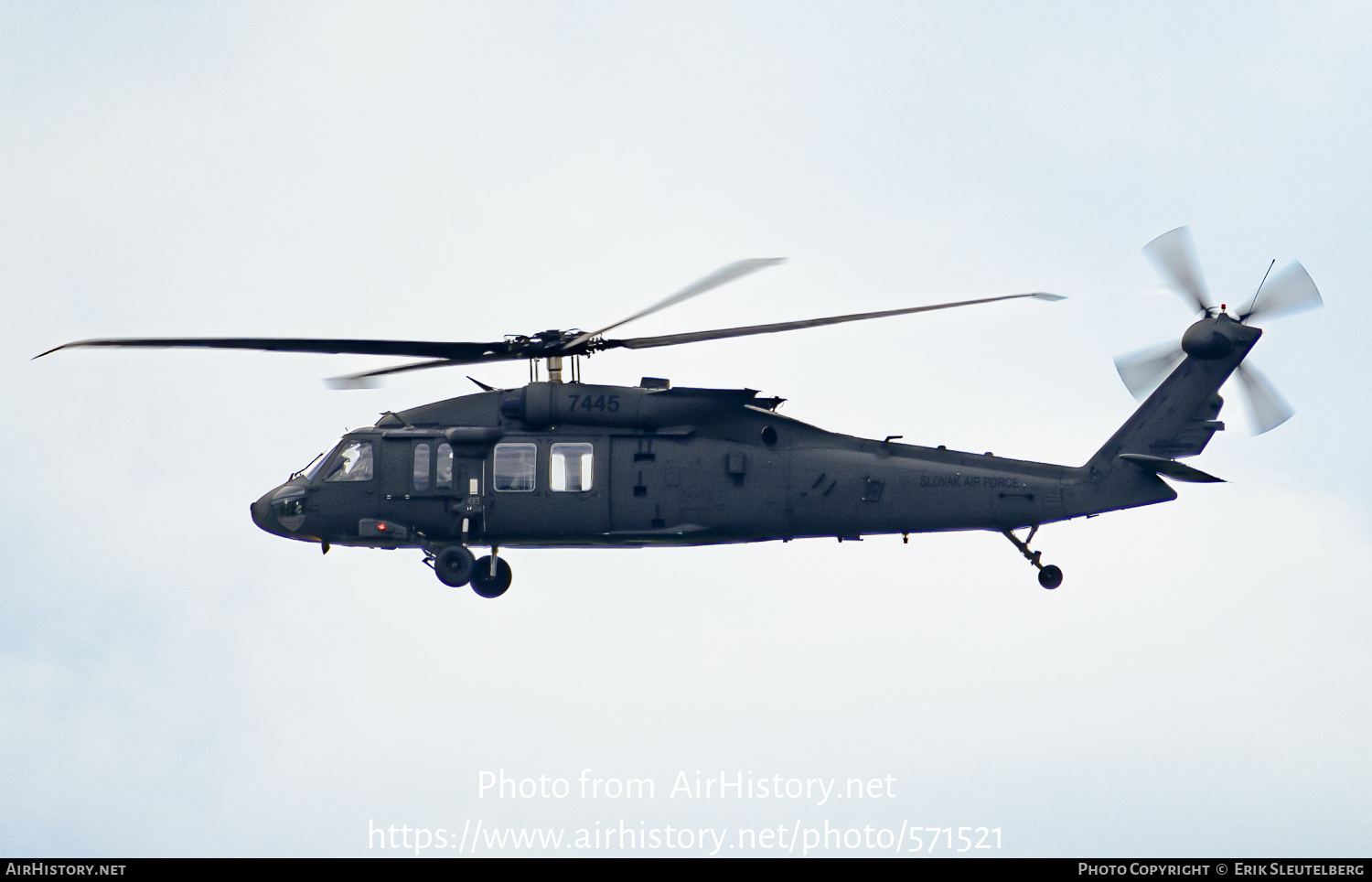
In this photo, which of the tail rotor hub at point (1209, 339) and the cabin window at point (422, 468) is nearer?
the tail rotor hub at point (1209, 339)

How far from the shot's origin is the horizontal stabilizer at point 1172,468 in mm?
29661

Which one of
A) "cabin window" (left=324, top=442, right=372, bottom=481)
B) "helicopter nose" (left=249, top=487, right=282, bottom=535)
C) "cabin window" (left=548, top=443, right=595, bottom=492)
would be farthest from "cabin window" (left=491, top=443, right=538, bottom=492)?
"helicopter nose" (left=249, top=487, right=282, bottom=535)

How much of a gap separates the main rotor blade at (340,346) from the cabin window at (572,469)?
7.31 feet

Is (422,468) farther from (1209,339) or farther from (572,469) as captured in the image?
(1209,339)

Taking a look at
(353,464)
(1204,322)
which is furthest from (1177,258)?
(353,464)

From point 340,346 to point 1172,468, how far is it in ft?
53.2

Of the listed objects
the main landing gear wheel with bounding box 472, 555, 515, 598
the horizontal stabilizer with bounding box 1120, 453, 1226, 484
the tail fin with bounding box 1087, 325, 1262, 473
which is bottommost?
the main landing gear wheel with bounding box 472, 555, 515, 598

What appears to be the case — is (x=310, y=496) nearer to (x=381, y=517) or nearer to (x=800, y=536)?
(x=381, y=517)

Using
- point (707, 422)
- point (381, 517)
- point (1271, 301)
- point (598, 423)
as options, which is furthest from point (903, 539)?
point (381, 517)

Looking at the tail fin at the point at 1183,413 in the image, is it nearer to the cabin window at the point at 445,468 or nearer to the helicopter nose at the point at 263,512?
the cabin window at the point at 445,468

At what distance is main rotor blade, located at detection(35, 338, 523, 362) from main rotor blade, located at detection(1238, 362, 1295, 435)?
14.7 m

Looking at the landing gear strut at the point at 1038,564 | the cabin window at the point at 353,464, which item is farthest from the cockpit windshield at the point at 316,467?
the landing gear strut at the point at 1038,564

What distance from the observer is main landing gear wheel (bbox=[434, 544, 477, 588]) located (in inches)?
1260

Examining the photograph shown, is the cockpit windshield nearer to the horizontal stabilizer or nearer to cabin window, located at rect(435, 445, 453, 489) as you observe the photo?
cabin window, located at rect(435, 445, 453, 489)
